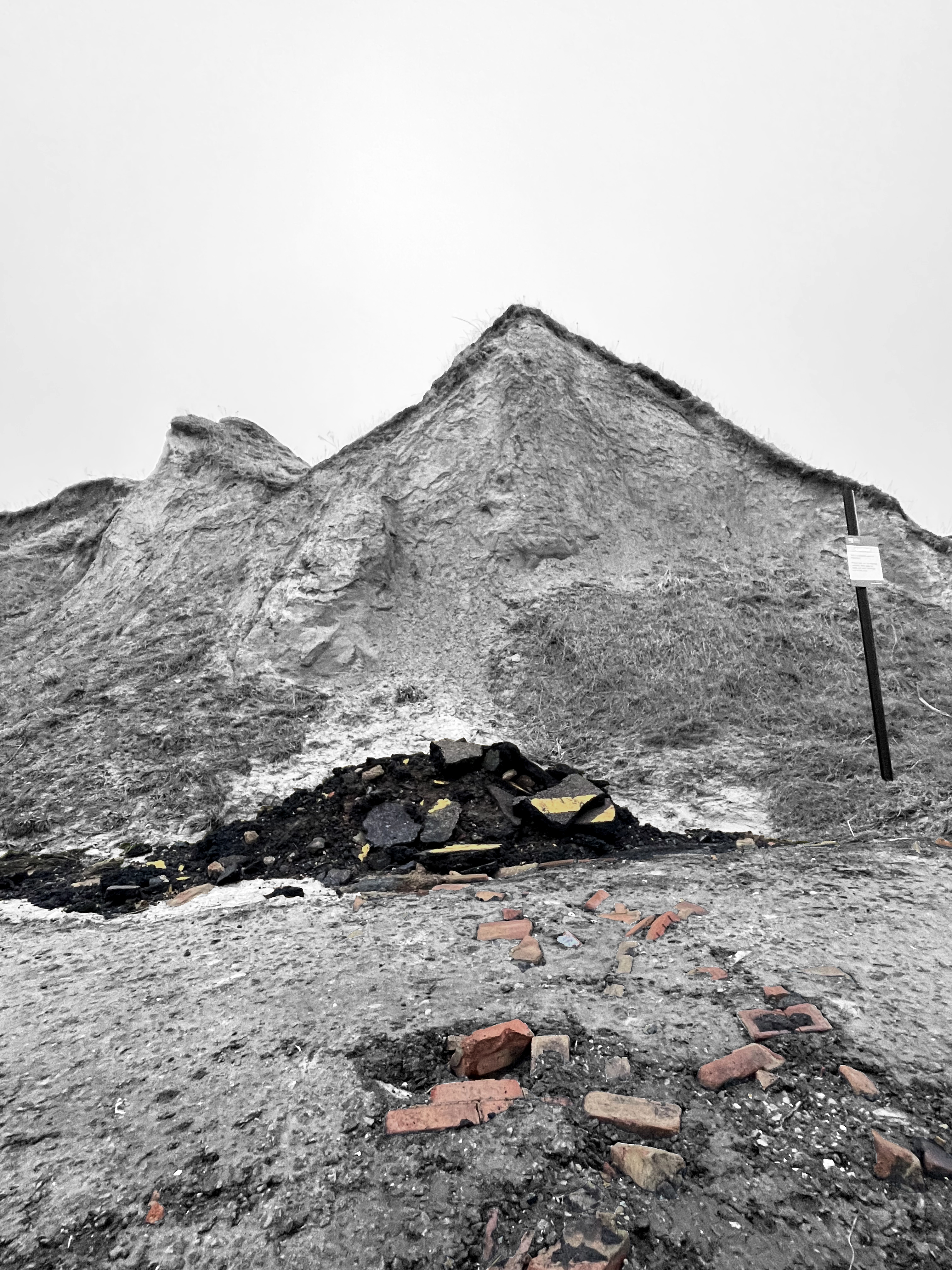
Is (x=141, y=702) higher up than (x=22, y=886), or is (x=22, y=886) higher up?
(x=141, y=702)

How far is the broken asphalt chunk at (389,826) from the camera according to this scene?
580 cm

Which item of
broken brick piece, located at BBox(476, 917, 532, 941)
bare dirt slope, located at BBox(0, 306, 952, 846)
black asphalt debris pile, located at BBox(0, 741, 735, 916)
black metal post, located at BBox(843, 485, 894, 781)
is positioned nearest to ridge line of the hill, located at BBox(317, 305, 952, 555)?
bare dirt slope, located at BBox(0, 306, 952, 846)

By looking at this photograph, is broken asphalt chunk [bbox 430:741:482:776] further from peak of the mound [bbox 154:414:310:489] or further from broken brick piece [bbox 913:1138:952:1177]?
peak of the mound [bbox 154:414:310:489]

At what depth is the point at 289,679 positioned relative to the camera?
33.0ft

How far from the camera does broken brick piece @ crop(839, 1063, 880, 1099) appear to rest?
2.36 m

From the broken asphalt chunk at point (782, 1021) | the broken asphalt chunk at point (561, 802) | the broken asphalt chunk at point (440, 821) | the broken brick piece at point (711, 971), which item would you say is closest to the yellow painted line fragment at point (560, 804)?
the broken asphalt chunk at point (561, 802)

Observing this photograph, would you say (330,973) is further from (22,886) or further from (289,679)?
(289,679)

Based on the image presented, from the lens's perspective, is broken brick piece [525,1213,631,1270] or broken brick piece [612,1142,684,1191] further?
broken brick piece [612,1142,684,1191]

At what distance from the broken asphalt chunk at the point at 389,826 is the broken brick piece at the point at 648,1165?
3823 millimetres

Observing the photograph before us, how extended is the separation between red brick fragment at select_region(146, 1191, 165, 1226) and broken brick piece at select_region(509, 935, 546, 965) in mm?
1914

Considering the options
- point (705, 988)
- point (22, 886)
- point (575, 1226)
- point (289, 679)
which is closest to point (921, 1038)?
point (705, 988)

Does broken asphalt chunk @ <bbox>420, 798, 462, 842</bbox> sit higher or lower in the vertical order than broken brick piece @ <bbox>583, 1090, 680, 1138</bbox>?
higher

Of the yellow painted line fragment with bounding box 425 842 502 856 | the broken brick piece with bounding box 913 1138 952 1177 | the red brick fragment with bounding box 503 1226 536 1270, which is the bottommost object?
the broken brick piece with bounding box 913 1138 952 1177

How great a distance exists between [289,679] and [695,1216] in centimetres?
891
